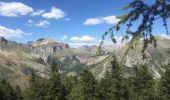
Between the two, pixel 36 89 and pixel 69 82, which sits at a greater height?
pixel 69 82

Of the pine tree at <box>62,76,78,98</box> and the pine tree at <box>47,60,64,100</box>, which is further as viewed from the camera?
the pine tree at <box>62,76,78,98</box>

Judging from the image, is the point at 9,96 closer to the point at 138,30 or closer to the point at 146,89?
the point at 146,89

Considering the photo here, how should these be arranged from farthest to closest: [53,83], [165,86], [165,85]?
[53,83] < [165,86] < [165,85]

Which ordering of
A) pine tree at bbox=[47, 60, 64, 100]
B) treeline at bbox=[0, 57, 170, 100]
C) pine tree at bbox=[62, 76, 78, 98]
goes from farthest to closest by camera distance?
1. pine tree at bbox=[62, 76, 78, 98]
2. pine tree at bbox=[47, 60, 64, 100]
3. treeline at bbox=[0, 57, 170, 100]

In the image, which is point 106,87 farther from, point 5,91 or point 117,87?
point 5,91

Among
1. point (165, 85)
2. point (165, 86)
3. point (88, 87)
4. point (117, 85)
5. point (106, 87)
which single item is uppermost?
point (165, 85)

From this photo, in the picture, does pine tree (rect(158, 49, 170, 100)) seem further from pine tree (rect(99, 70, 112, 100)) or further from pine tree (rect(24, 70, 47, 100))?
pine tree (rect(24, 70, 47, 100))

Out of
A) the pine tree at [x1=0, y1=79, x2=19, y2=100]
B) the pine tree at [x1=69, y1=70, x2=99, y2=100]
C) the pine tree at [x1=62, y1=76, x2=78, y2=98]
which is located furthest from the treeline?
the pine tree at [x1=0, y1=79, x2=19, y2=100]

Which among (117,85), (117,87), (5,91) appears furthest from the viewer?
(5,91)

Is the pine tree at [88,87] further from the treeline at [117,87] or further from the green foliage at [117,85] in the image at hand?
the green foliage at [117,85]

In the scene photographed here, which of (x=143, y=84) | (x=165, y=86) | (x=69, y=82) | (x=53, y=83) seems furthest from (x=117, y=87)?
(x=69, y=82)

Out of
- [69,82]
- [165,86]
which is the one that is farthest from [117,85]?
[69,82]

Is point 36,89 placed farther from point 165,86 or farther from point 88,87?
point 165,86

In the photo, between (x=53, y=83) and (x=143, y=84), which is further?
(x=53, y=83)
